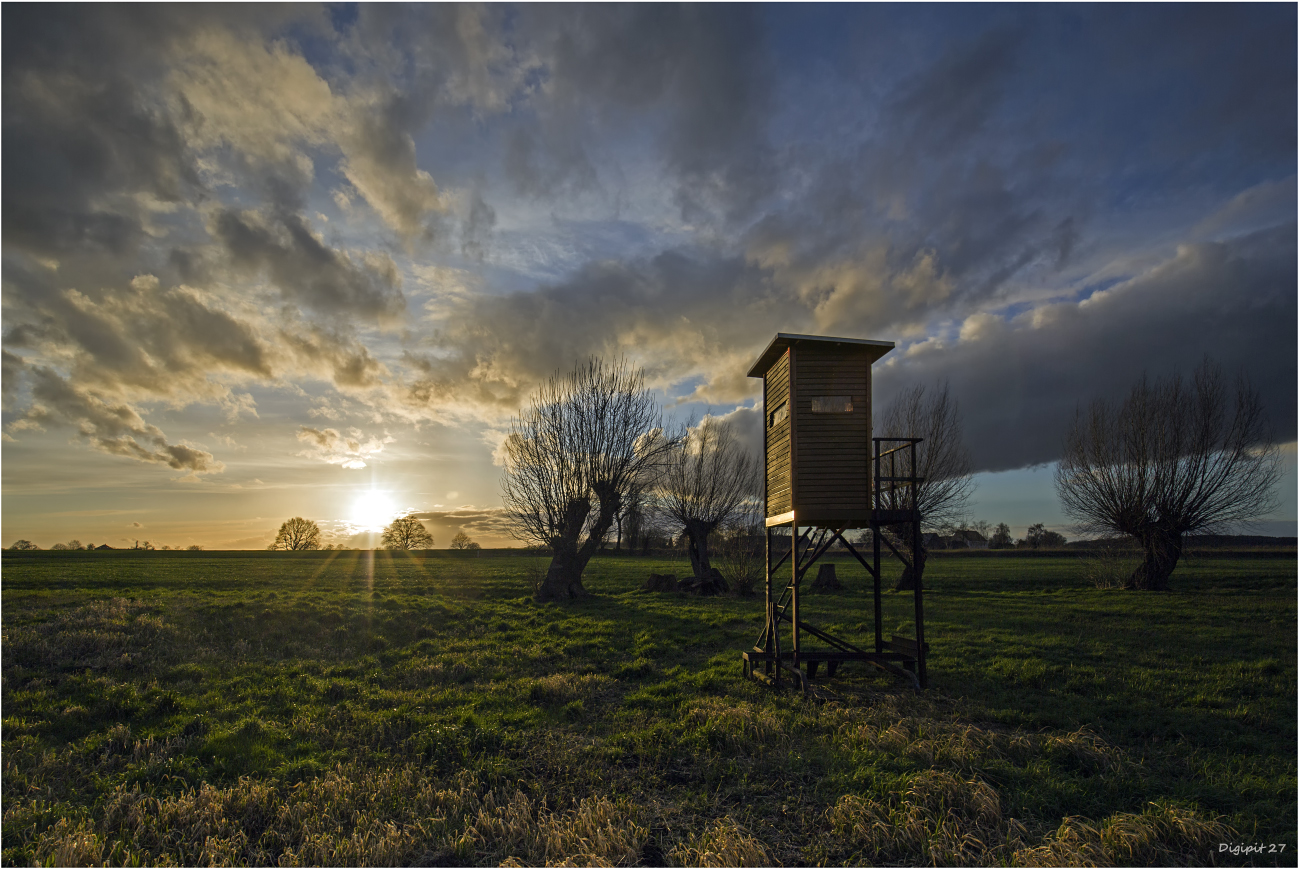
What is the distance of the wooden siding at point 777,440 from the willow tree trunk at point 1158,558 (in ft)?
98.2

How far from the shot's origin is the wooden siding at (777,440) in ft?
46.5

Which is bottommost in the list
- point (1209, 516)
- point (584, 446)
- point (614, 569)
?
point (614, 569)

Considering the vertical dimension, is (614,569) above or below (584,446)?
below

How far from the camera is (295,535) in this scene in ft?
277

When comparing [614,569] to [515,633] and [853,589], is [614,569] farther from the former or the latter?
[515,633]

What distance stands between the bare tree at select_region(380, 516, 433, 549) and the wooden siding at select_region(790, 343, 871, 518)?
2906 inches

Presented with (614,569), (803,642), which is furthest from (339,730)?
(614,569)

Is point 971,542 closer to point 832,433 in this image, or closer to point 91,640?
point 832,433

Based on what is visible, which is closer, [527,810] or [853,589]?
[527,810]

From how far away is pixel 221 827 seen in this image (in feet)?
21.6

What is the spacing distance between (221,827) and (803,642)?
635 inches

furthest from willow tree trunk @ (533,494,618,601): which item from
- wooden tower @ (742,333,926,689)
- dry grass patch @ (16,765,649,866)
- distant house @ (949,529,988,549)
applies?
distant house @ (949,529,988,549)

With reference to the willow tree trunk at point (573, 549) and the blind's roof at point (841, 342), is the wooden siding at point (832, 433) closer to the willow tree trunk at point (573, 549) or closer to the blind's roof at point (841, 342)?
the blind's roof at point (841, 342)

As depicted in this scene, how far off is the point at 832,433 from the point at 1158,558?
31521 mm
